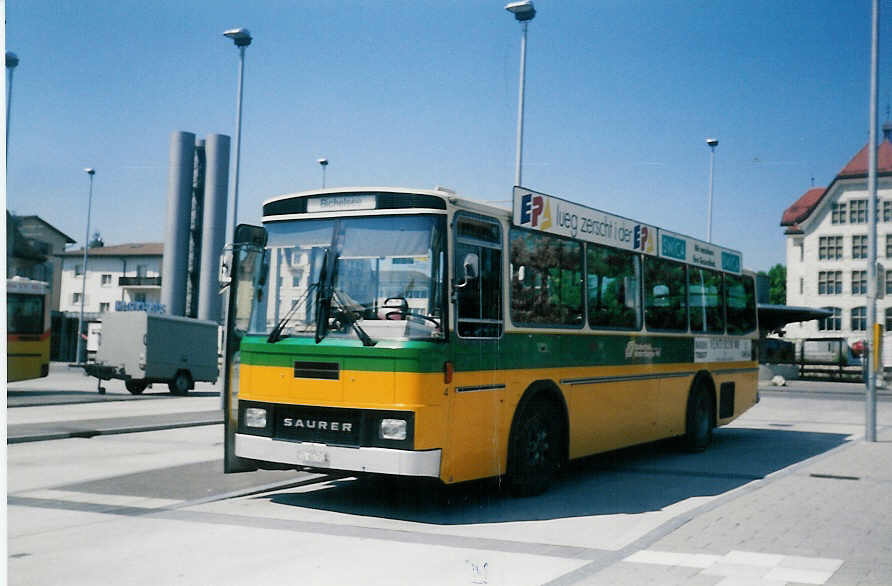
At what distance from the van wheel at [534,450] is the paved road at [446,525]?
0.21 m

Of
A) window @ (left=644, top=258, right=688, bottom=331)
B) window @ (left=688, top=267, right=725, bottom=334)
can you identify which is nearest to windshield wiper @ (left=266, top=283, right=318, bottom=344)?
window @ (left=644, top=258, right=688, bottom=331)

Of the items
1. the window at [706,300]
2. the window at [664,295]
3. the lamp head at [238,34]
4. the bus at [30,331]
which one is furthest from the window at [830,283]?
the lamp head at [238,34]

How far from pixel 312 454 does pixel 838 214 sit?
246 ft

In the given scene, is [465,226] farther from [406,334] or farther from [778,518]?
[778,518]

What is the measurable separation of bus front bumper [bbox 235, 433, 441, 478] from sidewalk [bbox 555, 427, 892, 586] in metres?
1.87

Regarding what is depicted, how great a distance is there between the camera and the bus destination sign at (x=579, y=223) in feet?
32.2

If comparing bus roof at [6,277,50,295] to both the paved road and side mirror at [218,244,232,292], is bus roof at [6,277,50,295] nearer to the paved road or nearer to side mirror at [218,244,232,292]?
the paved road

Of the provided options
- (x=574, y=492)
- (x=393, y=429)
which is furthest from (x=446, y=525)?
(x=574, y=492)

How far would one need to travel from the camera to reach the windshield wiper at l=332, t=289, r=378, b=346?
27.1 ft

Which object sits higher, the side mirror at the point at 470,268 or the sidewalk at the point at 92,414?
the side mirror at the point at 470,268

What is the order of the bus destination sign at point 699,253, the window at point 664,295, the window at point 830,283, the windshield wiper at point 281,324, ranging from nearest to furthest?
the windshield wiper at point 281,324 < the window at point 664,295 < the bus destination sign at point 699,253 < the window at point 830,283

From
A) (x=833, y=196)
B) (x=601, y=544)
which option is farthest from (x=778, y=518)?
(x=833, y=196)

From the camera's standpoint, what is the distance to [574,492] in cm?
1041

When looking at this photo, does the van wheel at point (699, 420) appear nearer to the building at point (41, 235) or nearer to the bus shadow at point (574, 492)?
the bus shadow at point (574, 492)
